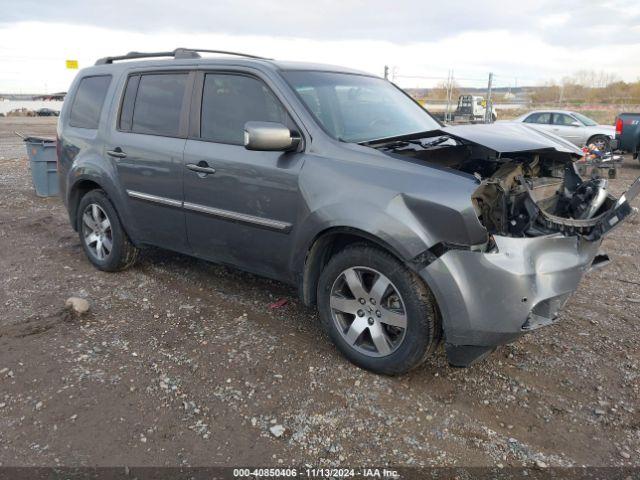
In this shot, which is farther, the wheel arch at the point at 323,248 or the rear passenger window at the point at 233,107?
the rear passenger window at the point at 233,107

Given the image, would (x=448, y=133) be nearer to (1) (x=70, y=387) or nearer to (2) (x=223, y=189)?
(2) (x=223, y=189)

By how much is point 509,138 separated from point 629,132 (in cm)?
1143

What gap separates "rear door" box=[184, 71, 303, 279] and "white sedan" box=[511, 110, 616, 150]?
14.0 meters

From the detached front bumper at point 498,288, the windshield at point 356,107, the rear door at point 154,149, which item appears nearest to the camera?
the detached front bumper at point 498,288

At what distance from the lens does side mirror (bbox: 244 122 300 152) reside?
3.23 metres

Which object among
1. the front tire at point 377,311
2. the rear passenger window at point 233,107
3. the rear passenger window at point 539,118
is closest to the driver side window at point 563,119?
the rear passenger window at point 539,118

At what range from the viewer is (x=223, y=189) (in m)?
3.77

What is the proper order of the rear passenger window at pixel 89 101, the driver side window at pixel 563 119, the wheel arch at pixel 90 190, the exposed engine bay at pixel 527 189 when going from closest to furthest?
the exposed engine bay at pixel 527 189
the wheel arch at pixel 90 190
the rear passenger window at pixel 89 101
the driver side window at pixel 563 119

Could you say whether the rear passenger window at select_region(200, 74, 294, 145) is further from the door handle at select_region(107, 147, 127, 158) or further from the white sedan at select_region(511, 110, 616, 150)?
the white sedan at select_region(511, 110, 616, 150)

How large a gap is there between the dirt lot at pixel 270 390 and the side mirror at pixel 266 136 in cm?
136

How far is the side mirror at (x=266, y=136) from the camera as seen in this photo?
3.23 meters

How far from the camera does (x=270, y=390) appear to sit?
3129mm

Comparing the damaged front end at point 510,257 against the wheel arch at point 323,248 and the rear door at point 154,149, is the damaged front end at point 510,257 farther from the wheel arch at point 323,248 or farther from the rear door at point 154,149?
the rear door at point 154,149

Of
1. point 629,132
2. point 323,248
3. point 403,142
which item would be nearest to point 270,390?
point 323,248
